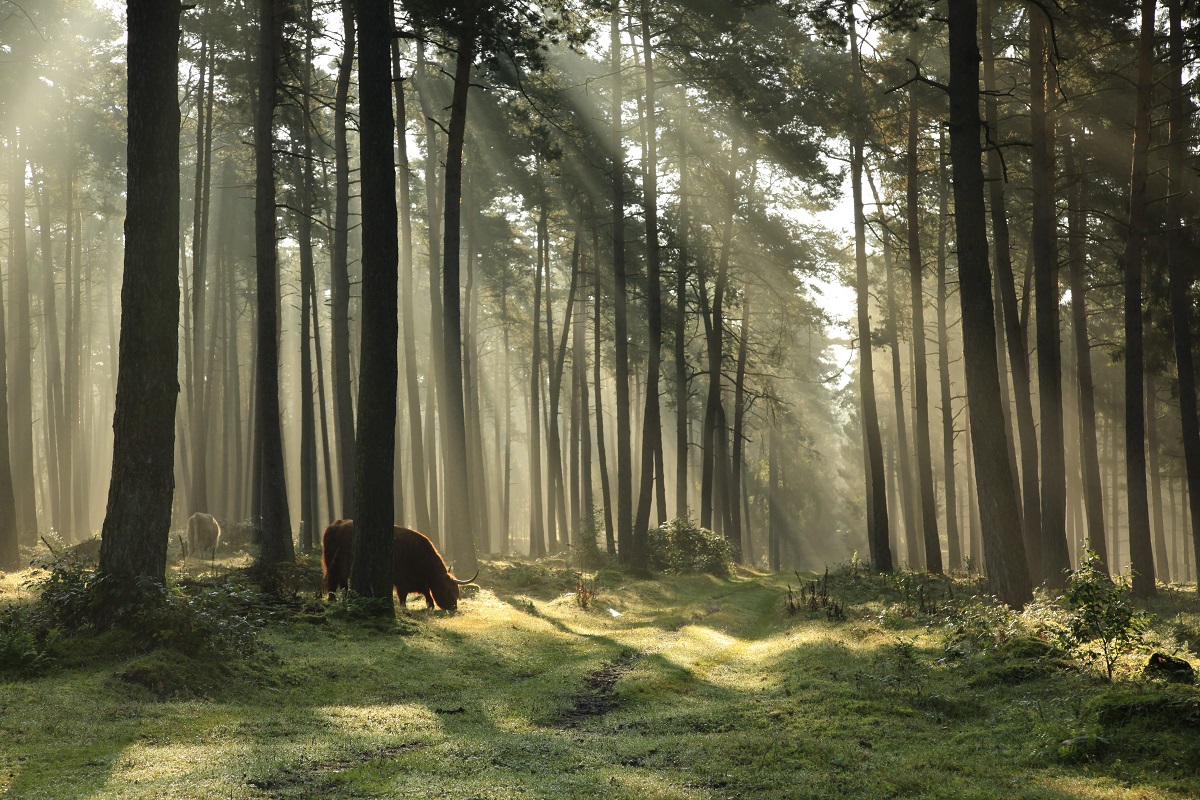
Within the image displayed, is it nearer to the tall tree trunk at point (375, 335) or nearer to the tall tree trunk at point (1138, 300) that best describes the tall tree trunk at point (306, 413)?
the tall tree trunk at point (375, 335)

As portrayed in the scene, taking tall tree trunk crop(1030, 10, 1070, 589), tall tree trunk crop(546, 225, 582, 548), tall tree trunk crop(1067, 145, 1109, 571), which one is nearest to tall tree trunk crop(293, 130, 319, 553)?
tall tree trunk crop(546, 225, 582, 548)

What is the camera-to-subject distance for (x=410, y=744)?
690 centimetres

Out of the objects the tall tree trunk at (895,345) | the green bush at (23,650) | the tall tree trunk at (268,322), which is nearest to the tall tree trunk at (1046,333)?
the tall tree trunk at (895,345)

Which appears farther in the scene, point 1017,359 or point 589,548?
point 589,548

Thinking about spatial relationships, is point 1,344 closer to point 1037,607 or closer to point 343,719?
point 343,719

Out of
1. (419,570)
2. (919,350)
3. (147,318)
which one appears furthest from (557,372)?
(147,318)

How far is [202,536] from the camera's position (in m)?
22.8

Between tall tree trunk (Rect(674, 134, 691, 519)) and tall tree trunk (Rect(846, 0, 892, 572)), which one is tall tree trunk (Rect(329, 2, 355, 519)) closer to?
tall tree trunk (Rect(674, 134, 691, 519))

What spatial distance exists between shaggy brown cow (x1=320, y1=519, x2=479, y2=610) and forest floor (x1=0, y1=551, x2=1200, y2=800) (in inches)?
85.6

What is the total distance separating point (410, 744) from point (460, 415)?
1396 centimetres

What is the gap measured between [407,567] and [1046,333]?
1348 cm

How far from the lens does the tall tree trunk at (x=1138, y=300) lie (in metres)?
18.5

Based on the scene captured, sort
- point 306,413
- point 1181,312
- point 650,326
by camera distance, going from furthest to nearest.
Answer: point 650,326 < point 306,413 < point 1181,312

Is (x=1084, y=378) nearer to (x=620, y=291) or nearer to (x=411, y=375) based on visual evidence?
(x=620, y=291)
